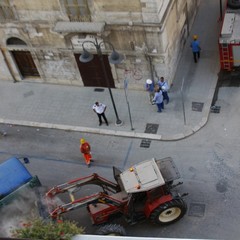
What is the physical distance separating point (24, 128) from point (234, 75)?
423 inches

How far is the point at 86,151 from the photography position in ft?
65.3

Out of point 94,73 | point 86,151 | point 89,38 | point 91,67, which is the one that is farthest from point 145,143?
point 89,38

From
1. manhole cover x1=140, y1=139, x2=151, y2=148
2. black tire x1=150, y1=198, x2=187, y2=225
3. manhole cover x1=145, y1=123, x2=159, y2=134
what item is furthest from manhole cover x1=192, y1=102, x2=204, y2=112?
black tire x1=150, y1=198, x2=187, y2=225

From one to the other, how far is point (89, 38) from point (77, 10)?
1391 mm

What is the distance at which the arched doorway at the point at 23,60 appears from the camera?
23.9 meters

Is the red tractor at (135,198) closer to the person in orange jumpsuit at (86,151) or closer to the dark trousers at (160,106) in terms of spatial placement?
the person in orange jumpsuit at (86,151)

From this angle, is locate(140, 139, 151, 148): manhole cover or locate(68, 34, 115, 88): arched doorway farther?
locate(68, 34, 115, 88): arched doorway

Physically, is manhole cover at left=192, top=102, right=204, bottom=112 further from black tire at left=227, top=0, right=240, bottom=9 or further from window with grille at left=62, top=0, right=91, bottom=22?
window with grille at left=62, top=0, right=91, bottom=22

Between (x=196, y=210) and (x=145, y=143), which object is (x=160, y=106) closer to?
(x=145, y=143)

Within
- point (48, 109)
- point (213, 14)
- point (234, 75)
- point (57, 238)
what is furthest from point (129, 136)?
point (213, 14)

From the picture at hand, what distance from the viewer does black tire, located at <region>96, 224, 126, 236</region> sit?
16.6 metres

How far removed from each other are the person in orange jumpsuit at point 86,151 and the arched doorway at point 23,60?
678cm

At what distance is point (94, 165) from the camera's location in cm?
2070

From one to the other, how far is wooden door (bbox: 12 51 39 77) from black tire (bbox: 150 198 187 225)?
450 inches
